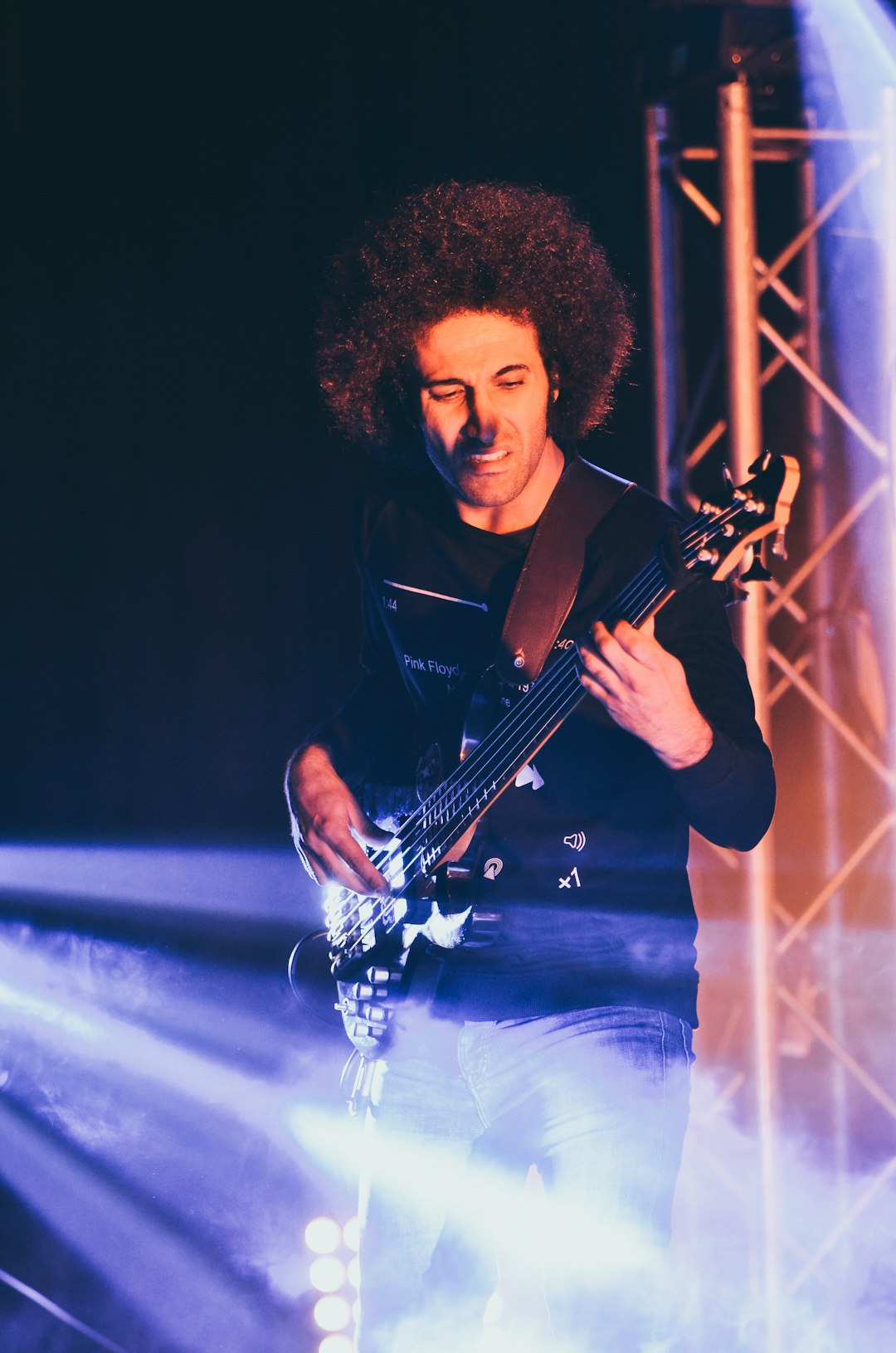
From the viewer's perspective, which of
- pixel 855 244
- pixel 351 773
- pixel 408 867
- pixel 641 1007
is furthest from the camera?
pixel 855 244

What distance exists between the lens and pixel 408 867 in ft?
6.56

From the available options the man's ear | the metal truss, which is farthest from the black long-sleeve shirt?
the metal truss

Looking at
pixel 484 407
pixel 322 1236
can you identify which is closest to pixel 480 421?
pixel 484 407

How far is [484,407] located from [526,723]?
0.56 metres

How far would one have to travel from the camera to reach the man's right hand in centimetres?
207

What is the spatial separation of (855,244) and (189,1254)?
10.3 ft

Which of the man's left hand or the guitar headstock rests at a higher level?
the guitar headstock

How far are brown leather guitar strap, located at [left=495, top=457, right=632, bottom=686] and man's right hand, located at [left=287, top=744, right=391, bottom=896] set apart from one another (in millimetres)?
419

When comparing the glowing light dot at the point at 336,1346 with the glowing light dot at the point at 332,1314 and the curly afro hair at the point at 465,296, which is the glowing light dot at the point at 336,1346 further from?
the curly afro hair at the point at 465,296

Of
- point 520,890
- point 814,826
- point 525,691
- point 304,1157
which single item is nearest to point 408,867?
point 520,890

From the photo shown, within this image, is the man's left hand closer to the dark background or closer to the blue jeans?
the blue jeans

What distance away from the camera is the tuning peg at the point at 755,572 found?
1768 millimetres

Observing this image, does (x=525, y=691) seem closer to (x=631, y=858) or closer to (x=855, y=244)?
(x=631, y=858)

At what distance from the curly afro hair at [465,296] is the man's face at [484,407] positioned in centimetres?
8
